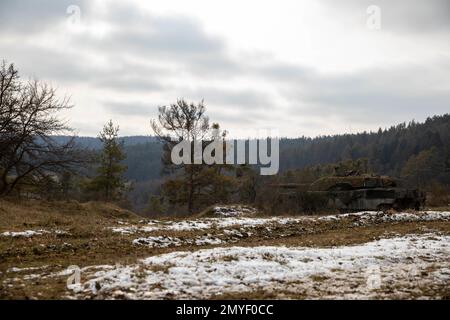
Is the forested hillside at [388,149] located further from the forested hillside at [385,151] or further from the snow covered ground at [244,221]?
the snow covered ground at [244,221]

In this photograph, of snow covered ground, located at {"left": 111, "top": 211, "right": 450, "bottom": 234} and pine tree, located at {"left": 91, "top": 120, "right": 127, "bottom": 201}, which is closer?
snow covered ground, located at {"left": 111, "top": 211, "right": 450, "bottom": 234}

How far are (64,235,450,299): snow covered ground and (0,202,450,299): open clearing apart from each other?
20mm

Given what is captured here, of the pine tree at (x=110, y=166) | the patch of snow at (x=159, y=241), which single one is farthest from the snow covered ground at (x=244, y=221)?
the pine tree at (x=110, y=166)

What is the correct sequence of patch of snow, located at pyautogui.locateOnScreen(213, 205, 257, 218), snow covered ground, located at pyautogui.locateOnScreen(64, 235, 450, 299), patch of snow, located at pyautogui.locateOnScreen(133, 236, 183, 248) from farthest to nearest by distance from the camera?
patch of snow, located at pyautogui.locateOnScreen(213, 205, 257, 218)
patch of snow, located at pyautogui.locateOnScreen(133, 236, 183, 248)
snow covered ground, located at pyautogui.locateOnScreen(64, 235, 450, 299)

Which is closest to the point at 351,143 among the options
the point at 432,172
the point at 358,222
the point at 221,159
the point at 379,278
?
the point at 432,172

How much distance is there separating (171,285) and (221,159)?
29951 millimetres

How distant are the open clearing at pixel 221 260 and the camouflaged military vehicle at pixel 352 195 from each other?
8.24 m

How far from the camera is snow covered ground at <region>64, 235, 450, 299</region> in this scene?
760 cm

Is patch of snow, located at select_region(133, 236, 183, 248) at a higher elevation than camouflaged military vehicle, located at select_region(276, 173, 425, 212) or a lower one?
lower

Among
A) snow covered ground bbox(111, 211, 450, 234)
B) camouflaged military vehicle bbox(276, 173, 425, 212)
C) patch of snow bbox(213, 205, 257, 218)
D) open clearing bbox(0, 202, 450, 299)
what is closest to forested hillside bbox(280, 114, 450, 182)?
camouflaged military vehicle bbox(276, 173, 425, 212)

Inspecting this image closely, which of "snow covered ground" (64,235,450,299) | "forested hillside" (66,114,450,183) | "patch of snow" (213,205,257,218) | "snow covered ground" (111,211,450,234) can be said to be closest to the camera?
"snow covered ground" (64,235,450,299)

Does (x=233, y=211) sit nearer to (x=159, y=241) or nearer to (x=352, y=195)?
(x=352, y=195)

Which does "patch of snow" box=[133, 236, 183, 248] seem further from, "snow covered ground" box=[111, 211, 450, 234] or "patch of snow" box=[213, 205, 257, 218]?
"patch of snow" box=[213, 205, 257, 218]
